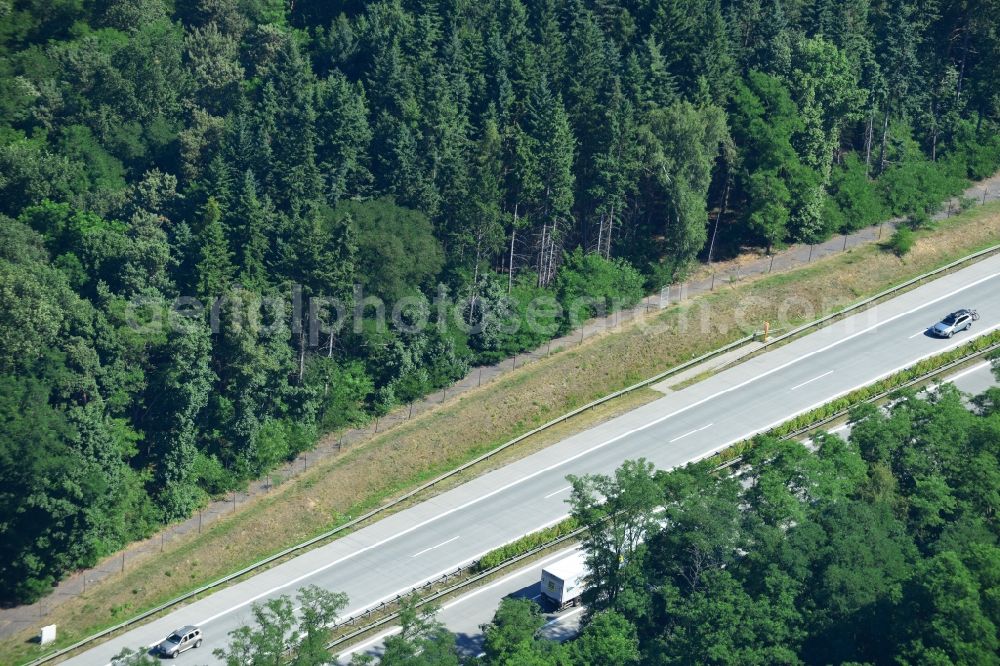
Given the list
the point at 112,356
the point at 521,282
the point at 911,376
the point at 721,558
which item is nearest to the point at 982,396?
the point at 911,376

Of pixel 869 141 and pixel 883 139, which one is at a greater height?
pixel 869 141

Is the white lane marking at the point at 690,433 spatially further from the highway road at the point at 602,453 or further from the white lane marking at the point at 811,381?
the white lane marking at the point at 811,381

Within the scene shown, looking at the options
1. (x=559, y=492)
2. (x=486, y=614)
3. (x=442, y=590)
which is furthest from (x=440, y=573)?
(x=559, y=492)

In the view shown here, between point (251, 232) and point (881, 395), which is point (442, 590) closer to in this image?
point (251, 232)

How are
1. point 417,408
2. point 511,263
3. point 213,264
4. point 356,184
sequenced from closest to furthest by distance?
point 213,264 → point 417,408 → point 356,184 → point 511,263

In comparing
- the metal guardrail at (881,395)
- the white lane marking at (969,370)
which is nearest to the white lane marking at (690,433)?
the metal guardrail at (881,395)

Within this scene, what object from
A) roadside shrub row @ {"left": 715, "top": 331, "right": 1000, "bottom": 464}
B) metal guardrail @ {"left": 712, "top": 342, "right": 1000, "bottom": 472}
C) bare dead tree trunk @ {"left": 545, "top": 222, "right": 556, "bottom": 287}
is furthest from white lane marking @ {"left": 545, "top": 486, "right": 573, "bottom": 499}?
bare dead tree trunk @ {"left": 545, "top": 222, "right": 556, "bottom": 287}

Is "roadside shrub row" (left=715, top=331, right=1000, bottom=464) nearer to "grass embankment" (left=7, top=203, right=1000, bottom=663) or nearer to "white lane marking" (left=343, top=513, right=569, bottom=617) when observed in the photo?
"grass embankment" (left=7, top=203, right=1000, bottom=663)
